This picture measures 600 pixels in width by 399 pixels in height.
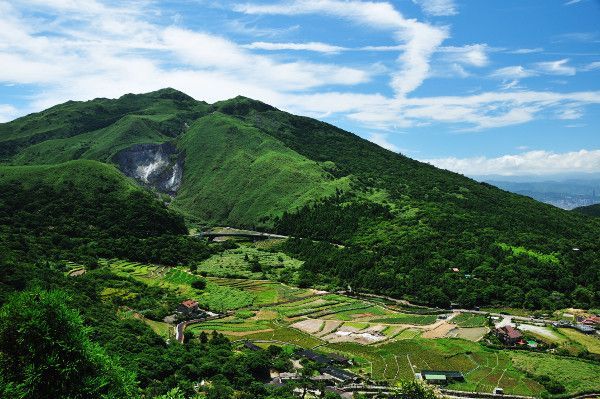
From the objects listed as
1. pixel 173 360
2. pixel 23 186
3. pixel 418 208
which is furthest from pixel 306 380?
pixel 23 186

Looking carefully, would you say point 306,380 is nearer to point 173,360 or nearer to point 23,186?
point 173,360

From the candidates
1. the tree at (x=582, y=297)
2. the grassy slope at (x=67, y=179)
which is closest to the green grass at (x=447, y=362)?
the tree at (x=582, y=297)

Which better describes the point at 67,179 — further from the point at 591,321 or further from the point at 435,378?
the point at 591,321

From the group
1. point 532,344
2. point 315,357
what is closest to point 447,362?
point 532,344

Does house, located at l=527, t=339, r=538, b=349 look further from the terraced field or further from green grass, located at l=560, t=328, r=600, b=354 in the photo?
green grass, located at l=560, t=328, r=600, b=354

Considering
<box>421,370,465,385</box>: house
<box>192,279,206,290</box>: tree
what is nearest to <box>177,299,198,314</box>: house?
<box>192,279,206,290</box>: tree

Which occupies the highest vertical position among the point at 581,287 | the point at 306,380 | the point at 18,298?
the point at 18,298
